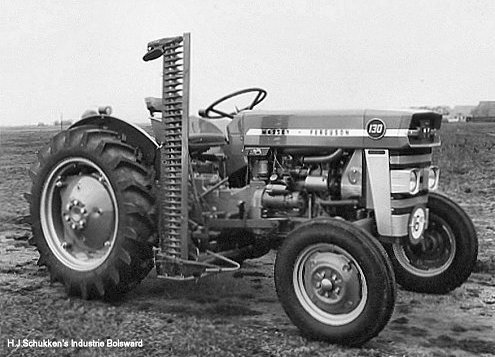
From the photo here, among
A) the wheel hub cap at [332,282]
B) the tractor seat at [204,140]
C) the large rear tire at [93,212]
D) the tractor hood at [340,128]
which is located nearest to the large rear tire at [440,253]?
the tractor hood at [340,128]

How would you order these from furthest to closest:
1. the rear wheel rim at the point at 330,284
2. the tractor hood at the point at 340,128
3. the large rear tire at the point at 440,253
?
the large rear tire at the point at 440,253 < the tractor hood at the point at 340,128 < the rear wheel rim at the point at 330,284


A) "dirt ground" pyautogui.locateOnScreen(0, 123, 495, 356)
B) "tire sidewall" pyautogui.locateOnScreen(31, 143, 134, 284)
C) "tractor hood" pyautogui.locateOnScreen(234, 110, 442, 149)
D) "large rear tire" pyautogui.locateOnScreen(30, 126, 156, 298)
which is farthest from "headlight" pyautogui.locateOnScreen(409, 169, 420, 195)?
"tire sidewall" pyautogui.locateOnScreen(31, 143, 134, 284)

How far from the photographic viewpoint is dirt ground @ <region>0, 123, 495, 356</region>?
146 inches

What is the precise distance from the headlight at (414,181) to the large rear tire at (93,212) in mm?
1582

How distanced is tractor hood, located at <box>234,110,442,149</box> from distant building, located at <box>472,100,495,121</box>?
2893 mm

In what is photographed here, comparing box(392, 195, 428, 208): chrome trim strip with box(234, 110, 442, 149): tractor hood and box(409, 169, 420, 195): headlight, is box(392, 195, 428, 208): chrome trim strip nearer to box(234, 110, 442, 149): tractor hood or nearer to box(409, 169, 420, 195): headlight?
box(409, 169, 420, 195): headlight

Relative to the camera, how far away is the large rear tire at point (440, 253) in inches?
190

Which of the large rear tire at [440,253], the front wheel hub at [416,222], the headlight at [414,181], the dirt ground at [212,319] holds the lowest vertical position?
the dirt ground at [212,319]

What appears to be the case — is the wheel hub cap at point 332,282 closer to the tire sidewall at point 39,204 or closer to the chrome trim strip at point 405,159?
the chrome trim strip at point 405,159

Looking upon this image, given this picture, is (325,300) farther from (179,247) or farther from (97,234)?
(97,234)

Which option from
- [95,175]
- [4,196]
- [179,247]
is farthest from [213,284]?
[4,196]

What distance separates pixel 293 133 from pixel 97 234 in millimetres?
1430

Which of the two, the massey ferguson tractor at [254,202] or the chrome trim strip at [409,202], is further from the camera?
the chrome trim strip at [409,202]

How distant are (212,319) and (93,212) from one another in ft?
3.48
